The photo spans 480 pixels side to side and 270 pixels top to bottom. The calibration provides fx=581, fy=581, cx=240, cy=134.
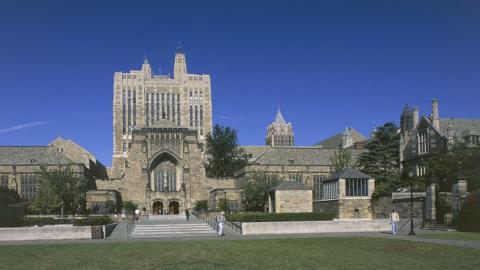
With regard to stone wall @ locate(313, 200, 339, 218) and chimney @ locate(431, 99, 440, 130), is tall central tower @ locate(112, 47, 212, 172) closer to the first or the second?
chimney @ locate(431, 99, 440, 130)

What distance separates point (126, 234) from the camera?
38500 mm

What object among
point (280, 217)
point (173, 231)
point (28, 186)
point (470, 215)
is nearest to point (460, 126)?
point (470, 215)

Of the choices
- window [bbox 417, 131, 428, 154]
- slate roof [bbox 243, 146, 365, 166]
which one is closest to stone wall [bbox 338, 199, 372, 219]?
window [bbox 417, 131, 428, 154]

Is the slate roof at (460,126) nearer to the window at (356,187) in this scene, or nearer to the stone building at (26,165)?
the window at (356,187)

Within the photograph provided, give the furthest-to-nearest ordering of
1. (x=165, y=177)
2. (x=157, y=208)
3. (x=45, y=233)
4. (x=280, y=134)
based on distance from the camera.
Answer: (x=280, y=134) < (x=165, y=177) < (x=157, y=208) < (x=45, y=233)

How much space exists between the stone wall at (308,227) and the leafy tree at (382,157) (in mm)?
26637

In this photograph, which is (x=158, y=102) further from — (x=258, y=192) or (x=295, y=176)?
(x=258, y=192)

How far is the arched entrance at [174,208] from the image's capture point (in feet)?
256

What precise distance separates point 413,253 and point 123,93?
114769mm

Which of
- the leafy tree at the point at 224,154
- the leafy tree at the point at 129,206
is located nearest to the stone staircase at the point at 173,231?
the leafy tree at the point at 129,206

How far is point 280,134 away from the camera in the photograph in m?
147

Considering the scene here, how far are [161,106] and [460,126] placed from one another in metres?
79.8

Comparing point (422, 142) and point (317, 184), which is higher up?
point (422, 142)

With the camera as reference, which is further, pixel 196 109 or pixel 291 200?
pixel 196 109
